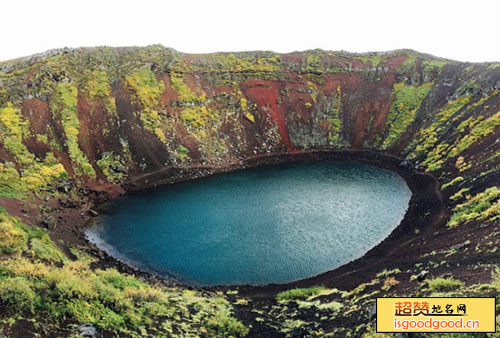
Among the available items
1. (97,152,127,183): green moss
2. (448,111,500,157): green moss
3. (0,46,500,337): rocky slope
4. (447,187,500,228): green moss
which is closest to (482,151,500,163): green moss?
(0,46,500,337): rocky slope

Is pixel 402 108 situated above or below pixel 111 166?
above

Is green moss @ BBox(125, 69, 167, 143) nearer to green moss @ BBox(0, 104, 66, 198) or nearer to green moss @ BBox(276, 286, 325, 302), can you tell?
green moss @ BBox(0, 104, 66, 198)

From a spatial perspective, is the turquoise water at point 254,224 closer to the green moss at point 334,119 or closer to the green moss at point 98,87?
the green moss at point 334,119

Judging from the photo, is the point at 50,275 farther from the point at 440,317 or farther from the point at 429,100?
the point at 429,100

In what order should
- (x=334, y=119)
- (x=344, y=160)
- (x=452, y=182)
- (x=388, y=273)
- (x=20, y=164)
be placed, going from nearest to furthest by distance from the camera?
1. (x=388, y=273)
2. (x=452, y=182)
3. (x=20, y=164)
4. (x=344, y=160)
5. (x=334, y=119)

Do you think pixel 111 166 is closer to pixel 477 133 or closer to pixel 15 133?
pixel 15 133

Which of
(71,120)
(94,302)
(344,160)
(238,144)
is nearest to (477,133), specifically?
(344,160)

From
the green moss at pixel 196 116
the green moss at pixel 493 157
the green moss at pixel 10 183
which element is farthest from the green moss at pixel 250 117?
the green moss at pixel 10 183
